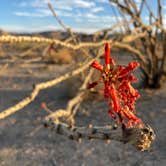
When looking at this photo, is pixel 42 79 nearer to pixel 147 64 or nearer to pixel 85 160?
pixel 147 64

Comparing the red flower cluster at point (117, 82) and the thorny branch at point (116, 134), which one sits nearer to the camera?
the red flower cluster at point (117, 82)

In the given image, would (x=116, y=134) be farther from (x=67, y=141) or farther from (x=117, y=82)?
(x=67, y=141)

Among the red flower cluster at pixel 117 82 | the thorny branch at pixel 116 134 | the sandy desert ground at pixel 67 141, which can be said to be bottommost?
the sandy desert ground at pixel 67 141

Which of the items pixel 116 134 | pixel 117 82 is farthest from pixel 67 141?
pixel 117 82

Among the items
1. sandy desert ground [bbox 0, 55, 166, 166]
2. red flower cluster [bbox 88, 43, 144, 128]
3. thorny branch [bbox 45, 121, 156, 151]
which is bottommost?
sandy desert ground [bbox 0, 55, 166, 166]

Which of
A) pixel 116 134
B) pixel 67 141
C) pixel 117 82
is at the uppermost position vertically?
pixel 117 82

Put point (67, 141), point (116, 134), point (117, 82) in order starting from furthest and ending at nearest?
1. point (67, 141)
2. point (116, 134)
3. point (117, 82)

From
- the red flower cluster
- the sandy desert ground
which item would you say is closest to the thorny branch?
the red flower cluster

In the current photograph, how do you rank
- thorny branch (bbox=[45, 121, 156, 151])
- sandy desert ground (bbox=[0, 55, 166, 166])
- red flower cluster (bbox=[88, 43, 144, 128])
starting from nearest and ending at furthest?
red flower cluster (bbox=[88, 43, 144, 128])
thorny branch (bbox=[45, 121, 156, 151])
sandy desert ground (bbox=[0, 55, 166, 166])

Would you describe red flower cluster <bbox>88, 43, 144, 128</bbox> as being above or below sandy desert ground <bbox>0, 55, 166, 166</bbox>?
above

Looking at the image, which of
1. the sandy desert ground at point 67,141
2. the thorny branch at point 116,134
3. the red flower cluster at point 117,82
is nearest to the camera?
the red flower cluster at point 117,82

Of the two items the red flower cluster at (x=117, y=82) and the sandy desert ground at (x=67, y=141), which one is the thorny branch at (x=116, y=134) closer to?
the red flower cluster at (x=117, y=82)

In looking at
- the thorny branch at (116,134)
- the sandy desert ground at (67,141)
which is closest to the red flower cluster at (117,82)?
the thorny branch at (116,134)

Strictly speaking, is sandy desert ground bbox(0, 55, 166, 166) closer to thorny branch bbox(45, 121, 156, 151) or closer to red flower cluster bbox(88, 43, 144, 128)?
thorny branch bbox(45, 121, 156, 151)
